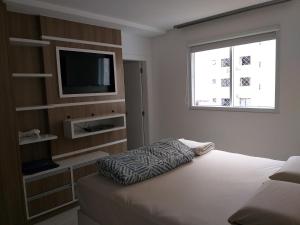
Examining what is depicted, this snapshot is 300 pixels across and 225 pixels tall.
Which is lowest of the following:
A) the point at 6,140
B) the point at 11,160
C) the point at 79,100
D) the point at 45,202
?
the point at 45,202

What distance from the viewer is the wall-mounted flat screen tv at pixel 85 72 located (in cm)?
314

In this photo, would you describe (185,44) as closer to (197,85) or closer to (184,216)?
(197,85)

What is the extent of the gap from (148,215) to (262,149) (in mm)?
2480

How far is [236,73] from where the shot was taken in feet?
11.7

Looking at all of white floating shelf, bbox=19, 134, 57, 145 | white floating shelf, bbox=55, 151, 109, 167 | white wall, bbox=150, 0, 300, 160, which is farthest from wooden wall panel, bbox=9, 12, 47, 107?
white wall, bbox=150, 0, 300, 160

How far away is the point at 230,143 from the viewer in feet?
12.1

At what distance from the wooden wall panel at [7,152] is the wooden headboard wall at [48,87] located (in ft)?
1.34

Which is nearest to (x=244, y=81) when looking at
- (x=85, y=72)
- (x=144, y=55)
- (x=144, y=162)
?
(x=144, y=55)

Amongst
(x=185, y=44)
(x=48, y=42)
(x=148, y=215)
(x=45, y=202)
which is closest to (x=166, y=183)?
(x=148, y=215)

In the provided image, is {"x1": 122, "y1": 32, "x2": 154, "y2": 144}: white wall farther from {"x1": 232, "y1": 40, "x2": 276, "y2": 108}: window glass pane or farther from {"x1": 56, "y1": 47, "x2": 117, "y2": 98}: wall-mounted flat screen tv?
{"x1": 232, "y1": 40, "x2": 276, "y2": 108}: window glass pane

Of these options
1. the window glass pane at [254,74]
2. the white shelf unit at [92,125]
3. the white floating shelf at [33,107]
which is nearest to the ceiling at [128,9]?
the window glass pane at [254,74]

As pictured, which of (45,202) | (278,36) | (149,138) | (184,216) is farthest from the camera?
(149,138)

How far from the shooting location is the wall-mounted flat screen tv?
3.14 meters

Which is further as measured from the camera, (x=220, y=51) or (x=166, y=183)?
(x=220, y=51)
